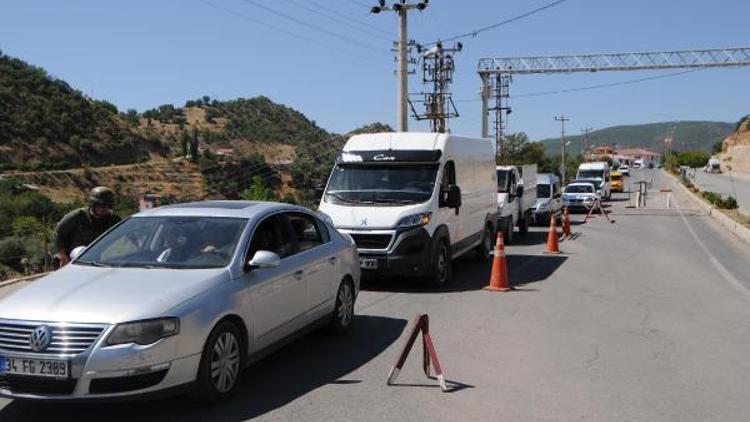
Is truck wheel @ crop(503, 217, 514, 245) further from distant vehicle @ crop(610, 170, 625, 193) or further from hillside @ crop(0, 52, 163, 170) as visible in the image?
hillside @ crop(0, 52, 163, 170)

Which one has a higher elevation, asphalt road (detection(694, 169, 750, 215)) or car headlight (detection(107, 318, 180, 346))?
car headlight (detection(107, 318, 180, 346))

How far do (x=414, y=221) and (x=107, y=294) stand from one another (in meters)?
6.48

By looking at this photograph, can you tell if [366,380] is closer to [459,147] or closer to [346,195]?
[346,195]

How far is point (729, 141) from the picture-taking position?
6412 inches

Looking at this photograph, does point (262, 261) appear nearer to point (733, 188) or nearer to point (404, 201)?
point (404, 201)

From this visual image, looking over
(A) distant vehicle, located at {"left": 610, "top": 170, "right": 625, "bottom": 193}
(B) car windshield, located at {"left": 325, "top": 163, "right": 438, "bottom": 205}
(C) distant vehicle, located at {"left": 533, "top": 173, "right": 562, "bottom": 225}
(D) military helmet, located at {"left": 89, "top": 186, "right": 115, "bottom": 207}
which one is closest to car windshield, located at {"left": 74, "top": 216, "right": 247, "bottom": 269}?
(D) military helmet, located at {"left": 89, "top": 186, "right": 115, "bottom": 207}

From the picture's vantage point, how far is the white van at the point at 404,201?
36.3ft

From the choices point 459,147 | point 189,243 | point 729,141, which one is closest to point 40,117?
point 459,147

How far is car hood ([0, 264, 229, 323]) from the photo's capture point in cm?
493

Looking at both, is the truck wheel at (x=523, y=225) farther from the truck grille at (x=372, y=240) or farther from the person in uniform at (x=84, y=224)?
the person in uniform at (x=84, y=224)

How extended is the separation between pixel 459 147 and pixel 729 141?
6670 inches

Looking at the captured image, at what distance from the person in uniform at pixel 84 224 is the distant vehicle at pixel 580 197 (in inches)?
1123

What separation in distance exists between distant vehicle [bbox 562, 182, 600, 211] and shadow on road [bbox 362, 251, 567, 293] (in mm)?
18943

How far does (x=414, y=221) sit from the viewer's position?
11.2 meters
